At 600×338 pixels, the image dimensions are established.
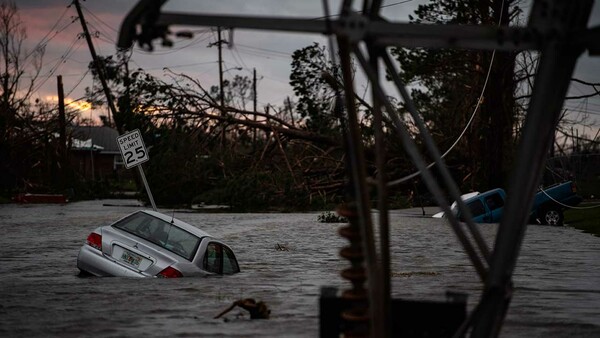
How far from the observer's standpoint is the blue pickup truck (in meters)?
37.5

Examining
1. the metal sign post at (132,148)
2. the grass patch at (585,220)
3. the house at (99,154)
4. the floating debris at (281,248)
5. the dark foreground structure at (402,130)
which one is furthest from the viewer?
the house at (99,154)

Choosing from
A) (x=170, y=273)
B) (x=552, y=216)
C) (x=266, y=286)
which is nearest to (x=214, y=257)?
Answer: (x=170, y=273)

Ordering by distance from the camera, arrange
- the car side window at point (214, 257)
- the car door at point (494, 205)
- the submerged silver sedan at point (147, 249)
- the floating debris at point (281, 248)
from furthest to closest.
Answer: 1. the car door at point (494, 205)
2. the floating debris at point (281, 248)
3. the car side window at point (214, 257)
4. the submerged silver sedan at point (147, 249)

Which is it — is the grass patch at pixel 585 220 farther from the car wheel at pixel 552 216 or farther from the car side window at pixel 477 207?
the car side window at pixel 477 207

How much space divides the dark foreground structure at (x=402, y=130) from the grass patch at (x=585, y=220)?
91.6 ft

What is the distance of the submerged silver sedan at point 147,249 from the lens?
54.3ft

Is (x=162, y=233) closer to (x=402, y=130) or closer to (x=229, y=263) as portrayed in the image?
(x=229, y=263)

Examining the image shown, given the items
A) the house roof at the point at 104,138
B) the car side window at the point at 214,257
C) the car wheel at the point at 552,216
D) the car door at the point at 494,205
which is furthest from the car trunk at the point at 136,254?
the house roof at the point at 104,138

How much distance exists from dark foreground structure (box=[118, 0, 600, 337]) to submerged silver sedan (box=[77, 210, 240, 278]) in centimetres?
1029

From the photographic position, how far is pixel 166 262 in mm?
16562

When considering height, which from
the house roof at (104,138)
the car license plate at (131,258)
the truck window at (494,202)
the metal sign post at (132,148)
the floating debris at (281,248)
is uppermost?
the house roof at (104,138)

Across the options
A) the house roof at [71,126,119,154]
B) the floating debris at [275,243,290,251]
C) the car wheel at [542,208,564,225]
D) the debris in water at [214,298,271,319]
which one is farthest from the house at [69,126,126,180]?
the debris in water at [214,298,271,319]

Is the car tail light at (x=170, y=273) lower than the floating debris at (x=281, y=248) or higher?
higher

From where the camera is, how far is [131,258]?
1664 centimetres
